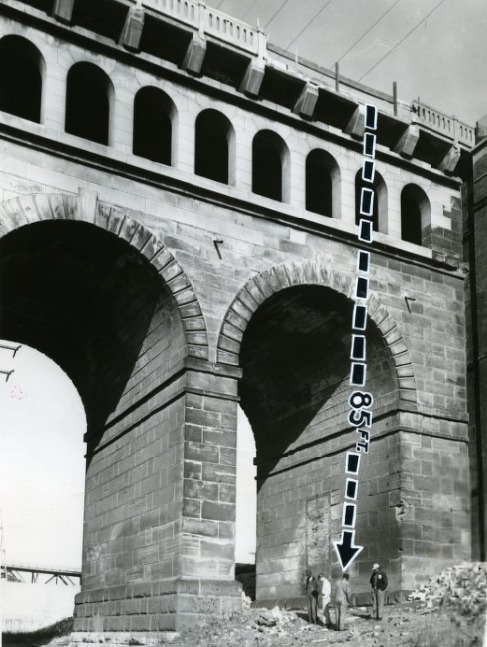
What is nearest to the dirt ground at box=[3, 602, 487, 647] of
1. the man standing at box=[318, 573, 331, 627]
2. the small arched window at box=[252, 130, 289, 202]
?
the man standing at box=[318, 573, 331, 627]

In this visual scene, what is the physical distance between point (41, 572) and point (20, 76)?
103 feet

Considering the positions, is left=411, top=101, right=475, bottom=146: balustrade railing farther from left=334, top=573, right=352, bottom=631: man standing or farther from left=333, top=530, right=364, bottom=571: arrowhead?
left=334, top=573, right=352, bottom=631: man standing

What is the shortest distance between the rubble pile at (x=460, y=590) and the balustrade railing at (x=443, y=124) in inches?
473

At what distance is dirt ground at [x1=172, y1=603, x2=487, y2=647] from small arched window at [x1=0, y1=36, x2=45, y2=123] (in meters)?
12.5

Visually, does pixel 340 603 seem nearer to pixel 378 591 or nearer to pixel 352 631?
pixel 352 631

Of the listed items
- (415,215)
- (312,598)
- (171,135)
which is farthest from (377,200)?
(312,598)

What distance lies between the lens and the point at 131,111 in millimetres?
20562

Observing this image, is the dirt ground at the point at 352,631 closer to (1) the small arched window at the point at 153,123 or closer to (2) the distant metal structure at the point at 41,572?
(1) the small arched window at the point at 153,123

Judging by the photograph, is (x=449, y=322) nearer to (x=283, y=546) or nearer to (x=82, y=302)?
(x=283, y=546)

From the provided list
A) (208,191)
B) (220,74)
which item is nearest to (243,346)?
(208,191)

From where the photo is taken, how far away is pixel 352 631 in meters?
17.8

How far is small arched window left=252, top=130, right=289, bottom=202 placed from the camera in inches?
901

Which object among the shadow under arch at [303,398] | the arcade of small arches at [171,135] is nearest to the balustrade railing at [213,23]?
the arcade of small arches at [171,135]

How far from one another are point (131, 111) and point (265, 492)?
1223cm
